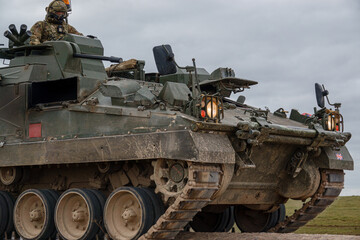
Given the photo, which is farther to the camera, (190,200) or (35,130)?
(35,130)

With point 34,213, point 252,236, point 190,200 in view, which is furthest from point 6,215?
point 252,236

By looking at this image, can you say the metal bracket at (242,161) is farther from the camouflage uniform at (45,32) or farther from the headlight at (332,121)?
the camouflage uniform at (45,32)

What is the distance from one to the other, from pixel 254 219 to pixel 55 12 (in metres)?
7.13

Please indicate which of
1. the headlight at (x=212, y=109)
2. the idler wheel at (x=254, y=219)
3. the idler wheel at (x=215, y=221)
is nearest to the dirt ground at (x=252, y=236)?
the idler wheel at (x=254, y=219)

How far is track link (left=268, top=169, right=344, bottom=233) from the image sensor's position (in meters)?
14.7

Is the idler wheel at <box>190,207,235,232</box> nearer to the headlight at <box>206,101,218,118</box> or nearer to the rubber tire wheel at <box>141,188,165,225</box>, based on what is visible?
the rubber tire wheel at <box>141,188,165,225</box>

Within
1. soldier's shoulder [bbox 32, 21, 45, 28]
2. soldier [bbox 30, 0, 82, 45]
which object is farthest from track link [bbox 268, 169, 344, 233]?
soldier's shoulder [bbox 32, 21, 45, 28]

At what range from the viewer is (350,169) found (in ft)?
49.1

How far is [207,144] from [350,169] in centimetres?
489

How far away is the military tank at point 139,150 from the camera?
11.7 metres

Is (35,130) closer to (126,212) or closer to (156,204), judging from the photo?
(126,212)

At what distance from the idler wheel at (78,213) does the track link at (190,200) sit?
1.42 metres

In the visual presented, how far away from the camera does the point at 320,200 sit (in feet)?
48.4

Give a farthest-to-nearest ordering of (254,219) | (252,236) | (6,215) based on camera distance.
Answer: (254,219) < (6,215) < (252,236)
